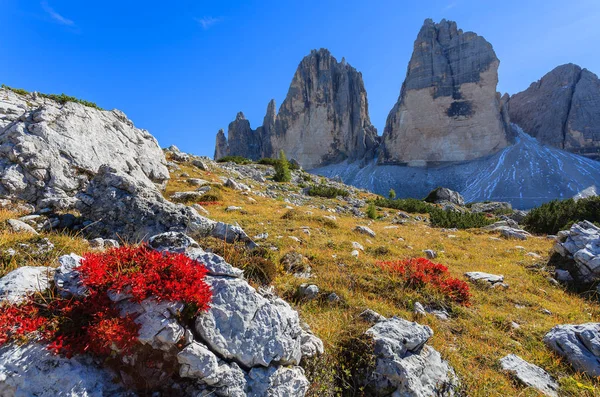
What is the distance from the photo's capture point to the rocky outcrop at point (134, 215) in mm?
7176

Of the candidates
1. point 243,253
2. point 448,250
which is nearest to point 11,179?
point 243,253

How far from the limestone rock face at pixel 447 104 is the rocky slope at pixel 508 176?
4.83m

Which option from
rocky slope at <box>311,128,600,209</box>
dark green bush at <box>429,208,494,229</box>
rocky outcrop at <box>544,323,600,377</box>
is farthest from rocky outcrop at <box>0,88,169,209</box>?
rocky slope at <box>311,128,600,209</box>

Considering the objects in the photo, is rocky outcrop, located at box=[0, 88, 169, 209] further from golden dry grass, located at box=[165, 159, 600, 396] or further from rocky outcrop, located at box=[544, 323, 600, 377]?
rocky outcrop, located at box=[544, 323, 600, 377]

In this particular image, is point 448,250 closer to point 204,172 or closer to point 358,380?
point 358,380

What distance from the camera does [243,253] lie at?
6488 mm

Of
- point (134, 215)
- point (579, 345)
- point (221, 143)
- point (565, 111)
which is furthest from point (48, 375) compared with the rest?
point (221, 143)

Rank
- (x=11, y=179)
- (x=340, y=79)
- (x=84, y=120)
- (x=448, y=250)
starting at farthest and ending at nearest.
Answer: (x=340, y=79) < (x=84, y=120) < (x=448, y=250) < (x=11, y=179)

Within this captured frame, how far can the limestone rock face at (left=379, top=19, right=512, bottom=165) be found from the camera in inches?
3551

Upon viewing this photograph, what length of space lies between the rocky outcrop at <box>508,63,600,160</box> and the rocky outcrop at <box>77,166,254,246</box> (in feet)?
420

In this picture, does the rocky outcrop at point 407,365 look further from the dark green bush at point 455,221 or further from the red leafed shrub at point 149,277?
the dark green bush at point 455,221

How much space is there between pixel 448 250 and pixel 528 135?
122755mm

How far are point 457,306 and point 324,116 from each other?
392 ft

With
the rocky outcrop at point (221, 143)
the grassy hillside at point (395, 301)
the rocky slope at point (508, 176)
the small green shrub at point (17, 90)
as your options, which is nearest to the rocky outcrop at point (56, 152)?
the grassy hillside at point (395, 301)
